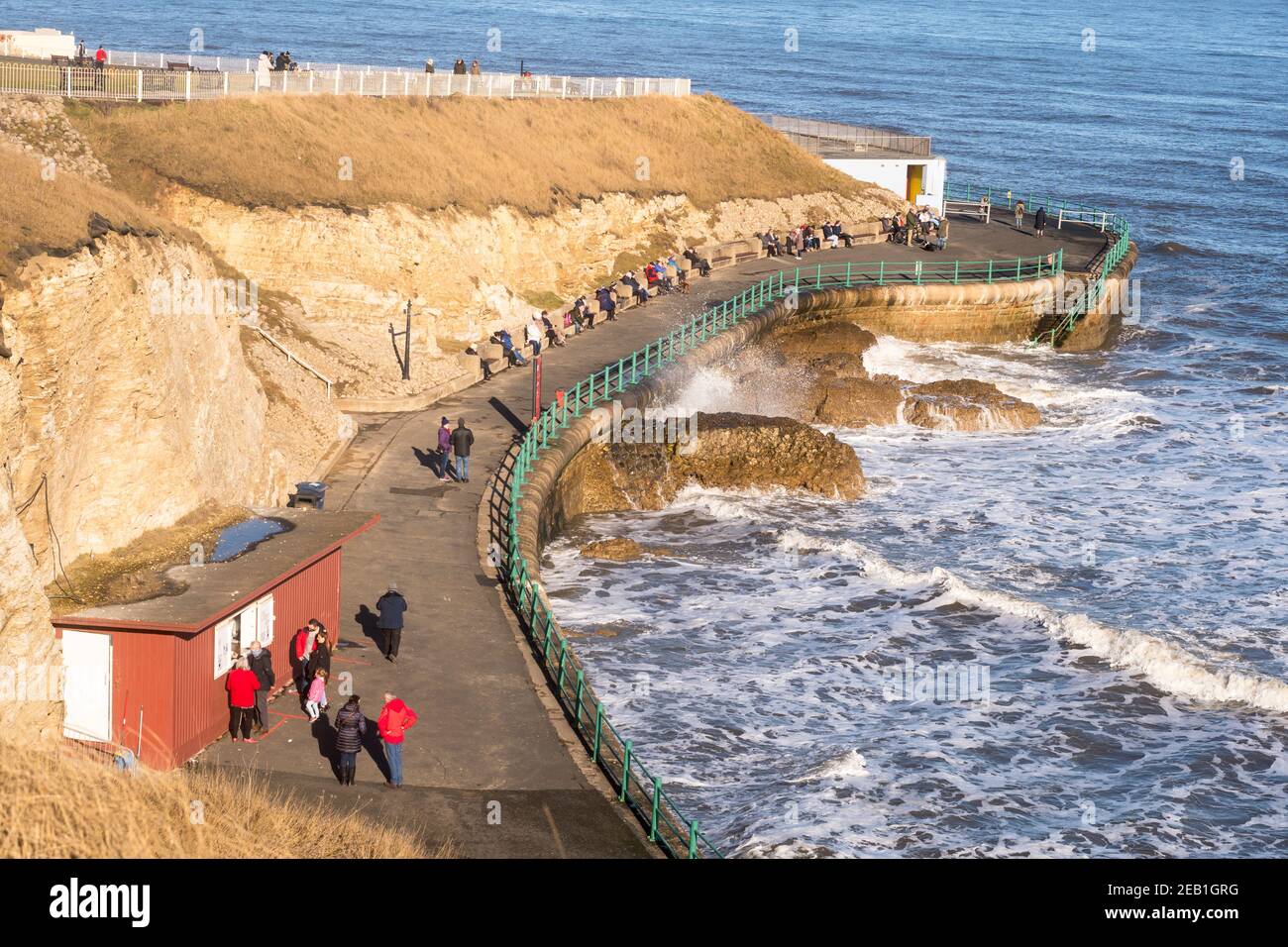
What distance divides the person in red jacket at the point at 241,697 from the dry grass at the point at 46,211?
5.73 meters

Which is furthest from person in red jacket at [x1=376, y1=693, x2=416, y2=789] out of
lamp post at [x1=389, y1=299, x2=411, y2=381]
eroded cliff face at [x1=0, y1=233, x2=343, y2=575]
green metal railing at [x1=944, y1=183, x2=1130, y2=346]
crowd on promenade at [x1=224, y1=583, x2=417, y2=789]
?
green metal railing at [x1=944, y1=183, x2=1130, y2=346]

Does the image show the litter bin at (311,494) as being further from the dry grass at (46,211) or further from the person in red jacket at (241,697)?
the person in red jacket at (241,697)

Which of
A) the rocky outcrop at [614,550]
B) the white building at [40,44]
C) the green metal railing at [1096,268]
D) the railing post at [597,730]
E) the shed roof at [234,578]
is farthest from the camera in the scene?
the green metal railing at [1096,268]

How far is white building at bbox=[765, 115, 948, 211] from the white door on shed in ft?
162

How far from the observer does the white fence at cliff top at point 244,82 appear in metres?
39.6

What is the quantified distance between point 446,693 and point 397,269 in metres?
21.1

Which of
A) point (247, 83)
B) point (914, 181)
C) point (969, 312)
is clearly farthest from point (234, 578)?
point (914, 181)

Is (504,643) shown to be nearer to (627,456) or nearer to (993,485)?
(627,456)

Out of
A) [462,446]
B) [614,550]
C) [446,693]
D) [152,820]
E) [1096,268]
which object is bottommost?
[614,550]

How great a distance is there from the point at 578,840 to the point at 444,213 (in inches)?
1109

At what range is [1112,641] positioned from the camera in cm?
2744

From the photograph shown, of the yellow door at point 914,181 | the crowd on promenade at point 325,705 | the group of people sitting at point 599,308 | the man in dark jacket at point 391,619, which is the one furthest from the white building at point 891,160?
the crowd on promenade at point 325,705

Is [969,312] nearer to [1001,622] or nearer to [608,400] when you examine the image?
[608,400]

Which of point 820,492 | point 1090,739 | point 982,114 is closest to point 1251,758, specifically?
point 1090,739
